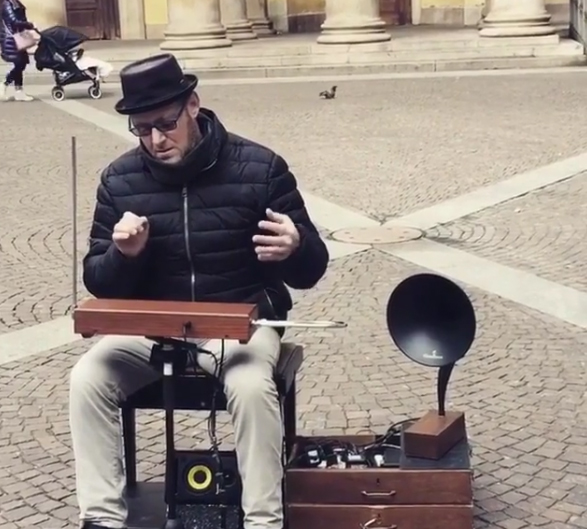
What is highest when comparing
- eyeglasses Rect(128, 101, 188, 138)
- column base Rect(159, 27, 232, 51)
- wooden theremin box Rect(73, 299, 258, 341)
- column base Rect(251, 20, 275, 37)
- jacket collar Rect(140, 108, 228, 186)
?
eyeglasses Rect(128, 101, 188, 138)

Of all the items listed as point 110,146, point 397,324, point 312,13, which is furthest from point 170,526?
point 312,13

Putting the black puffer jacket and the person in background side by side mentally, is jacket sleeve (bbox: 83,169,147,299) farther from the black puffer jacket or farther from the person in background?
the person in background

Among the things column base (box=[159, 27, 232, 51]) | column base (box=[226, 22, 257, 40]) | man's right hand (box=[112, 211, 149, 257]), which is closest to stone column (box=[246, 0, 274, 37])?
column base (box=[226, 22, 257, 40])

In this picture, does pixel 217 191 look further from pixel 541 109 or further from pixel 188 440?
pixel 541 109

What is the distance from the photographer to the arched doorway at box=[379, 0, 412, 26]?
2556cm

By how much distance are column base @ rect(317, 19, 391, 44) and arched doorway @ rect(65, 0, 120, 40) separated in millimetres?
7024

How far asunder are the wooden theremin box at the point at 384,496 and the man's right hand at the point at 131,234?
78 cm

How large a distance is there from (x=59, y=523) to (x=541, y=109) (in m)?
10.3

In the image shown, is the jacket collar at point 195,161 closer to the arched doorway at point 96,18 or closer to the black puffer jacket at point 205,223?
the black puffer jacket at point 205,223

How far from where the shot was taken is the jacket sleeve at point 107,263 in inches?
139

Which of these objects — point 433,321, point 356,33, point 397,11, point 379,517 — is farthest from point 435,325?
point 397,11

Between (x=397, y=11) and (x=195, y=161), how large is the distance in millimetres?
22798

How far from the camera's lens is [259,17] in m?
24.4

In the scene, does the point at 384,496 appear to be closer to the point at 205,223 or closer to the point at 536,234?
the point at 205,223
